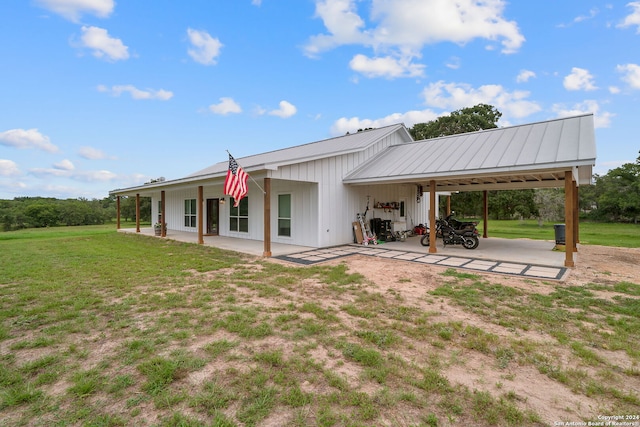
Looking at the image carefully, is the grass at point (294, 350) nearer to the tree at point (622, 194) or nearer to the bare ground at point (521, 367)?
the bare ground at point (521, 367)

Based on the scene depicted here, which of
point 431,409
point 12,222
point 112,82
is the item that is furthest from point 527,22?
point 12,222

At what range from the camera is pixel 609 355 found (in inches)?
105

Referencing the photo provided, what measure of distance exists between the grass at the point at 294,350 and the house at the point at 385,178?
3220 millimetres

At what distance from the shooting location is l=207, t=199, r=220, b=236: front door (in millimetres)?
13727

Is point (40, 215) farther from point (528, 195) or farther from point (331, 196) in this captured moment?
point (528, 195)

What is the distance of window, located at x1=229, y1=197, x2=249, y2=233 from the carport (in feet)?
15.7

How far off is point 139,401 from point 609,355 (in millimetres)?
4044

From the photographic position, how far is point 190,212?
15492mm

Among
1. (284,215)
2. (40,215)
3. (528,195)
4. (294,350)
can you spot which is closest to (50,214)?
(40,215)

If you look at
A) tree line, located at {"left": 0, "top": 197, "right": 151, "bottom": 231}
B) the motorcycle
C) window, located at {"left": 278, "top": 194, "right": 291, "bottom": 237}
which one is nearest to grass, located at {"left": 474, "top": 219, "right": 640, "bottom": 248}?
the motorcycle

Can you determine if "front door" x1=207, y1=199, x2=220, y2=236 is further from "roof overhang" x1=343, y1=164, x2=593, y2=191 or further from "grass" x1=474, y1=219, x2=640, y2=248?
"grass" x1=474, y1=219, x2=640, y2=248

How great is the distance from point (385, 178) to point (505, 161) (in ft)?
10.4

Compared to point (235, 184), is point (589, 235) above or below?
below

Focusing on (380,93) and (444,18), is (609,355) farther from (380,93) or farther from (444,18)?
A: (380,93)
